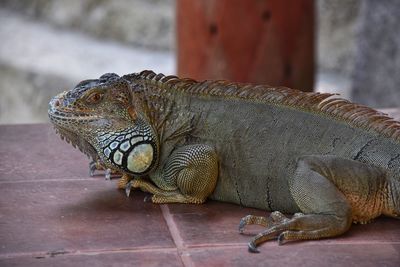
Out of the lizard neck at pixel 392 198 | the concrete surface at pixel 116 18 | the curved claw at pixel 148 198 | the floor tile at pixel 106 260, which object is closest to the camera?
the floor tile at pixel 106 260

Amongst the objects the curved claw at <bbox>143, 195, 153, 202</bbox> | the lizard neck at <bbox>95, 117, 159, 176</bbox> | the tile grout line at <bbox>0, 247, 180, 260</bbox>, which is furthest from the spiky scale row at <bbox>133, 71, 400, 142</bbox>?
the tile grout line at <bbox>0, 247, 180, 260</bbox>

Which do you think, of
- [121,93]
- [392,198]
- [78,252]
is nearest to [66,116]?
[121,93]

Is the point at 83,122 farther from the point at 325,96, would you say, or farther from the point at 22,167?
the point at 325,96

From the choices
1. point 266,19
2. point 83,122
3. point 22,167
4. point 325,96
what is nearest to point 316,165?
point 325,96

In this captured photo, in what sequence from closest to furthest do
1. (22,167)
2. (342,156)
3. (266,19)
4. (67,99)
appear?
(342,156)
(67,99)
(22,167)
(266,19)

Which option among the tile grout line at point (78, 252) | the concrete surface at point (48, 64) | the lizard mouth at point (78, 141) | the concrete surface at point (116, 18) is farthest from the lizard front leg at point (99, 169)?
the concrete surface at point (116, 18)

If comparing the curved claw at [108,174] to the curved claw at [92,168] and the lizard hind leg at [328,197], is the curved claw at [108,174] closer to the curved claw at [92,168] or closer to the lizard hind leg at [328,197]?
the curved claw at [92,168]
